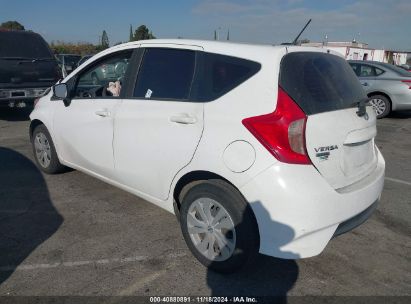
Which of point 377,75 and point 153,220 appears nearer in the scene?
point 153,220

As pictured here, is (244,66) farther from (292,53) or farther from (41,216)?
(41,216)

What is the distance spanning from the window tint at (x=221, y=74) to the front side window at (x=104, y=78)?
1098 mm

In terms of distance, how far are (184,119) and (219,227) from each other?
872mm

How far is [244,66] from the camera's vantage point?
9.14 feet

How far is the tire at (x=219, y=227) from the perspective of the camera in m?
2.70

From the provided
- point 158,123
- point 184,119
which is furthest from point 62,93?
point 184,119

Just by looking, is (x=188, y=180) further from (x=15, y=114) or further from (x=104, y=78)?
(x=15, y=114)

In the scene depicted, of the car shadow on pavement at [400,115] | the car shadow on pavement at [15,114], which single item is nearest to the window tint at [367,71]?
the car shadow on pavement at [400,115]

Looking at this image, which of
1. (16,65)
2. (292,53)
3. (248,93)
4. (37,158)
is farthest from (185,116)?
(16,65)

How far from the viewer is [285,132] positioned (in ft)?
8.34

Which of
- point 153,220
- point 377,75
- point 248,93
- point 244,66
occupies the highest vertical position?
point 244,66

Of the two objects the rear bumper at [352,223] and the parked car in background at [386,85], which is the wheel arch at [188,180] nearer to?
the rear bumper at [352,223]

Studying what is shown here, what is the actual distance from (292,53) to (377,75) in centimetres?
898

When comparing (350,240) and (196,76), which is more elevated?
(196,76)
